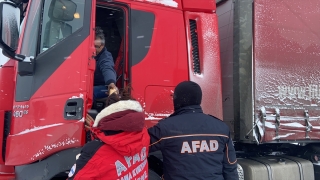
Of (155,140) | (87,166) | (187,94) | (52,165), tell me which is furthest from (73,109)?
(187,94)

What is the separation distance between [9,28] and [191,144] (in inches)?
70.1

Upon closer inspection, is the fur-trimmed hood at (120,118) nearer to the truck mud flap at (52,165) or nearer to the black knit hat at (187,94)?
the black knit hat at (187,94)

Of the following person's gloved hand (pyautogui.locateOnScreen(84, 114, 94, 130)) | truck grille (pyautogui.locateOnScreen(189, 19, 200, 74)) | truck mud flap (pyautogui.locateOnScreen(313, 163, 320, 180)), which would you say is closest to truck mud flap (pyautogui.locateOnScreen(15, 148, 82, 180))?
person's gloved hand (pyautogui.locateOnScreen(84, 114, 94, 130))

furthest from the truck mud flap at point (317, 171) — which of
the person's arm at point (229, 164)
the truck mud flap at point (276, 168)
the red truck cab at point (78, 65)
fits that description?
the person's arm at point (229, 164)

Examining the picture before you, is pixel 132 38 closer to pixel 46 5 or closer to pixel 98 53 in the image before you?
pixel 98 53

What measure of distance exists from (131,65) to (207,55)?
814 mm

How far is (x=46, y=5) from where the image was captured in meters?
3.01

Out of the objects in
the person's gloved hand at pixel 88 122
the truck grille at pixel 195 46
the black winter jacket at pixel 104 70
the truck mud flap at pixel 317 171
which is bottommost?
the truck mud flap at pixel 317 171

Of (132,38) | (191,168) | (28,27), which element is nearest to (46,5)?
(28,27)

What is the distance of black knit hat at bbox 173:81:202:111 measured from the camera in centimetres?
262

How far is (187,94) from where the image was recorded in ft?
8.61

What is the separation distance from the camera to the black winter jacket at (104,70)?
3.04 meters

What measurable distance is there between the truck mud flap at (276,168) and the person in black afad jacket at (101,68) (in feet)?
5.68

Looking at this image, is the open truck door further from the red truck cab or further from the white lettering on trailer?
the white lettering on trailer
